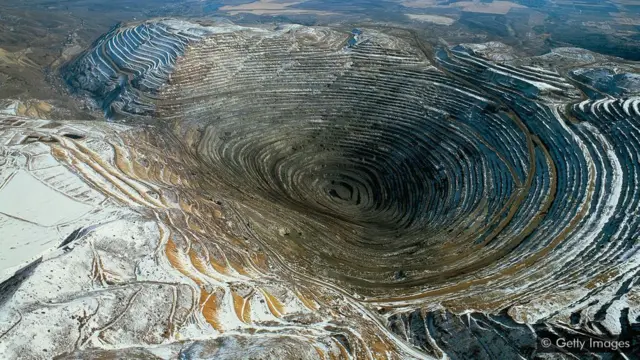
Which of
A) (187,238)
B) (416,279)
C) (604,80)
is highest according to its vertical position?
(604,80)

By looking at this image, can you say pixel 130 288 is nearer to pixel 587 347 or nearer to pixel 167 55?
pixel 587 347

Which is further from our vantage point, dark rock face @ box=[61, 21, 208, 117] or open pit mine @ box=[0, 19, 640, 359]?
dark rock face @ box=[61, 21, 208, 117]

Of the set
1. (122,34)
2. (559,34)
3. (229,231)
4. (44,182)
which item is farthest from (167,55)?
(559,34)

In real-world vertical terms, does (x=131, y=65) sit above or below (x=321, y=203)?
above

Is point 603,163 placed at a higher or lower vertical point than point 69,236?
higher

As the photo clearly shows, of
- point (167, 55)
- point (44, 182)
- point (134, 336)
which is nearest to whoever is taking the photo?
point (134, 336)

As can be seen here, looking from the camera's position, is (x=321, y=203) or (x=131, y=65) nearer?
(x=321, y=203)

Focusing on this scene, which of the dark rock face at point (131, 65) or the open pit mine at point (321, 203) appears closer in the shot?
the open pit mine at point (321, 203)

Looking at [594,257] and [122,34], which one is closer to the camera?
[594,257]
